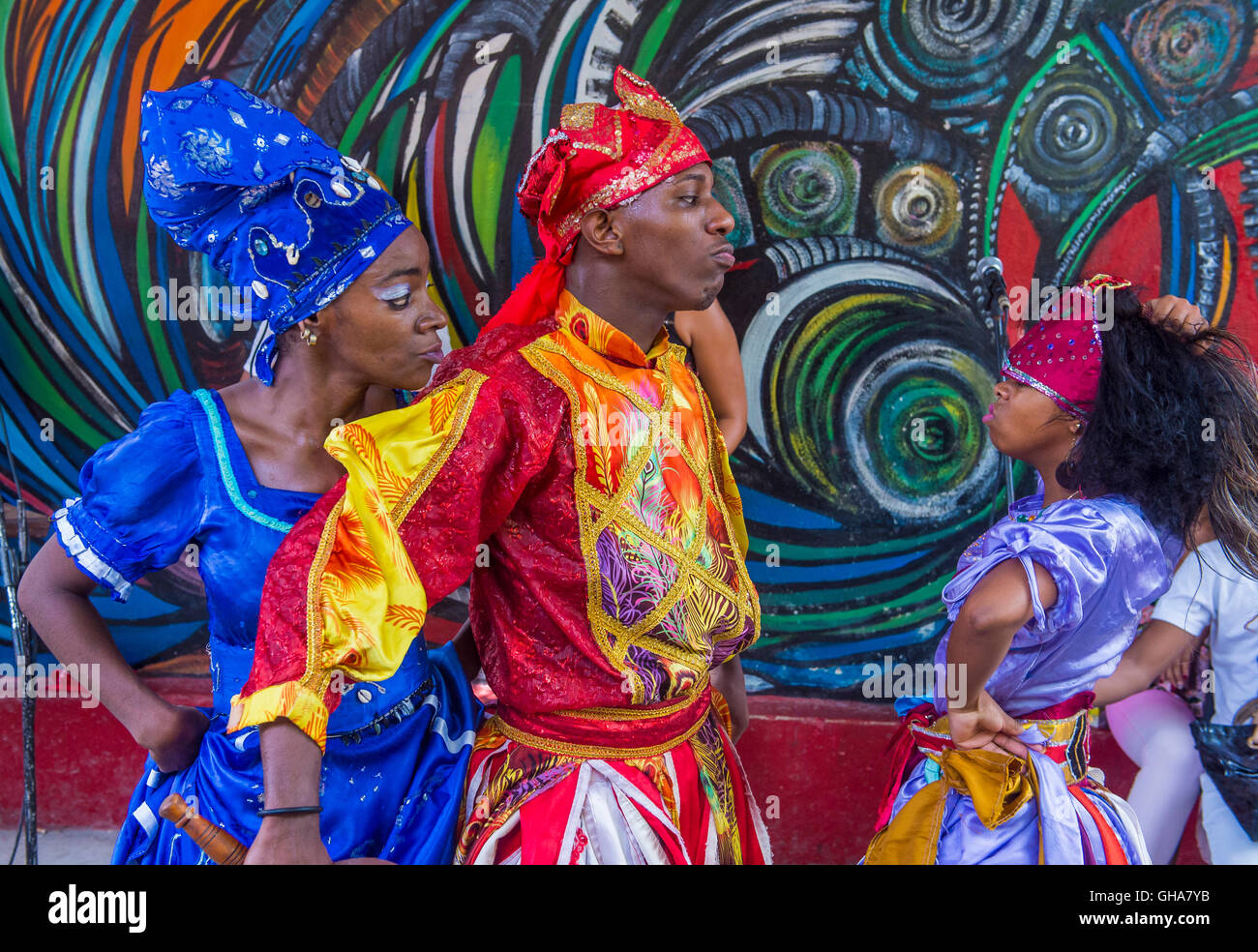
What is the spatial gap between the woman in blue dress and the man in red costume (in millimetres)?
155

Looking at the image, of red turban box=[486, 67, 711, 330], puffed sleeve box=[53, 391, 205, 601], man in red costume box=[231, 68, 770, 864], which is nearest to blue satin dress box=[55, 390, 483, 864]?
puffed sleeve box=[53, 391, 205, 601]

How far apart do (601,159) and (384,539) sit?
818 millimetres

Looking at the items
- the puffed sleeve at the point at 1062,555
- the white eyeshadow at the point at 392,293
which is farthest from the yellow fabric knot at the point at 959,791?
the white eyeshadow at the point at 392,293

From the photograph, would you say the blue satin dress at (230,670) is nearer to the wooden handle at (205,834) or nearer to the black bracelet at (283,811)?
the wooden handle at (205,834)

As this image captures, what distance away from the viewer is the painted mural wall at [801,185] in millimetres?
3271

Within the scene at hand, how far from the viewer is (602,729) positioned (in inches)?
78.4

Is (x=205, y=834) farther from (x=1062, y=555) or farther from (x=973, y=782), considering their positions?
(x=1062, y=555)

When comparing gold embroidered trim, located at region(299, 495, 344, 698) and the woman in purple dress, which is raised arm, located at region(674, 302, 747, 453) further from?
gold embroidered trim, located at region(299, 495, 344, 698)

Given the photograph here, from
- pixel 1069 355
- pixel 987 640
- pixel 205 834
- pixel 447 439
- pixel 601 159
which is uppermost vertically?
pixel 601 159

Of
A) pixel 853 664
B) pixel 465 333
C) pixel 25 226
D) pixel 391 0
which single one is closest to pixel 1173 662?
pixel 853 664

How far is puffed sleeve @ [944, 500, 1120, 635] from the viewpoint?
207 centimetres

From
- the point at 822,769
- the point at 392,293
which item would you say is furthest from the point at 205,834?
the point at 822,769

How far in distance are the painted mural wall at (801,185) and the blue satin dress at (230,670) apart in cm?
151
